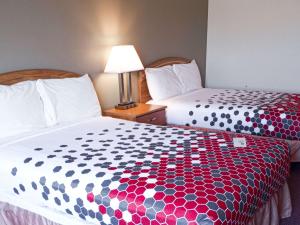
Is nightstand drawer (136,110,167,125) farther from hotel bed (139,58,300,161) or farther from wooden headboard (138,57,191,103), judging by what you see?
wooden headboard (138,57,191,103)

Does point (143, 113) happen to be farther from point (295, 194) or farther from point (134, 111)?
point (295, 194)

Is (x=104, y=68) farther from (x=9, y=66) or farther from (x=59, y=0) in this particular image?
(x=9, y=66)

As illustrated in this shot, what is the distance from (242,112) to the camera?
3064 millimetres

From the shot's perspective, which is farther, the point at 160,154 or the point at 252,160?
the point at 160,154

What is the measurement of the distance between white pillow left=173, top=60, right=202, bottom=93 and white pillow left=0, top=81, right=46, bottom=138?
6.54 ft

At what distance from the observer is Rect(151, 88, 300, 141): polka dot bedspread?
2.87 metres

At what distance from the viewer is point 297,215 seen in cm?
237

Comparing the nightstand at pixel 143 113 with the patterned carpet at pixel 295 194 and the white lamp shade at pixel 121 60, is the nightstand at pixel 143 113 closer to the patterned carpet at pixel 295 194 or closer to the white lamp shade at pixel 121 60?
the white lamp shade at pixel 121 60

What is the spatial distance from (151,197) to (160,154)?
506mm

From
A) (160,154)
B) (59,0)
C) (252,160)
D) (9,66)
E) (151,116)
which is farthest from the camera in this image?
(151,116)

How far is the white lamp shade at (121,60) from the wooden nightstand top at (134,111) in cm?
40

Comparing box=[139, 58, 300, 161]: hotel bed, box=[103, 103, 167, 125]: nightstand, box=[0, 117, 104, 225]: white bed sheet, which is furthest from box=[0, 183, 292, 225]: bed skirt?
box=[103, 103, 167, 125]: nightstand

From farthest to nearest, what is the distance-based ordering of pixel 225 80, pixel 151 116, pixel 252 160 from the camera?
pixel 225 80 → pixel 151 116 → pixel 252 160

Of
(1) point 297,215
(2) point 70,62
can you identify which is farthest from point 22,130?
(1) point 297,215
